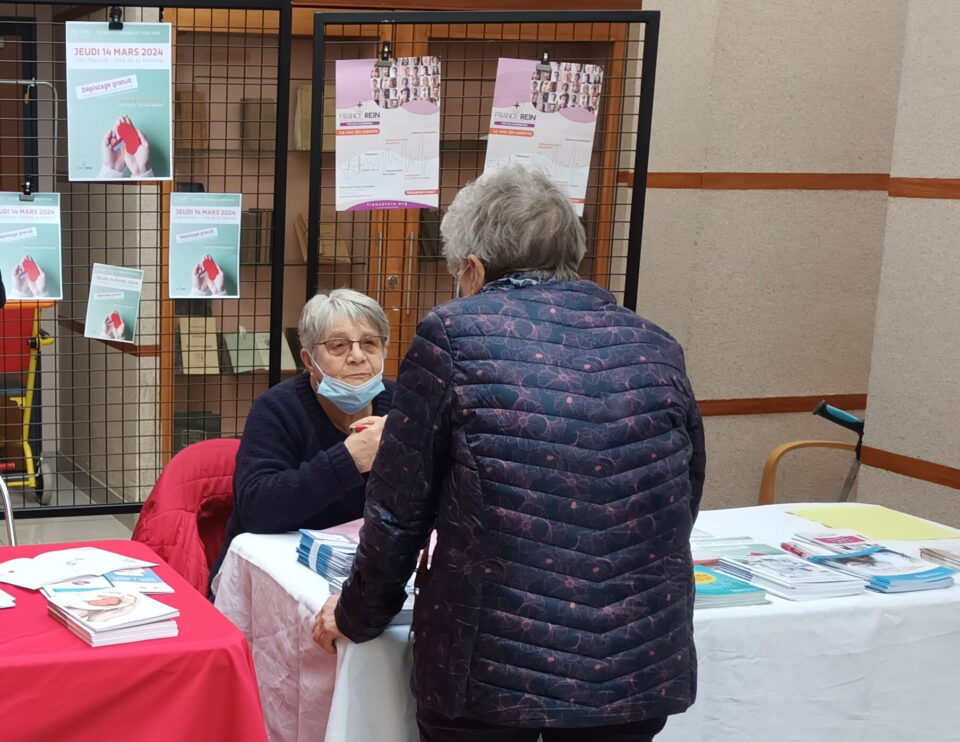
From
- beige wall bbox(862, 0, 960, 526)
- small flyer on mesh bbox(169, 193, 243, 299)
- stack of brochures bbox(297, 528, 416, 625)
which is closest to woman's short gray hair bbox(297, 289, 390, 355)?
small flyer on mesh bbox(169, 193, 243, 299)

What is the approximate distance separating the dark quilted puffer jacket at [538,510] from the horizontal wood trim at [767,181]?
3.12 m

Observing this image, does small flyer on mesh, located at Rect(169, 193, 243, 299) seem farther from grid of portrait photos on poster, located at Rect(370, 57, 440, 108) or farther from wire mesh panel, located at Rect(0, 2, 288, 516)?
grid of portrait photos on poster, located at Rect(370, 57, 440, 108)

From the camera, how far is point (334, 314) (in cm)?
288

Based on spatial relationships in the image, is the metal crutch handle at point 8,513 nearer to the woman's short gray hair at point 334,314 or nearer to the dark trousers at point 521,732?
the woman's short gray hair at point 334,314

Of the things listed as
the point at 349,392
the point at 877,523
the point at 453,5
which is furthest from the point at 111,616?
the point at 453,5

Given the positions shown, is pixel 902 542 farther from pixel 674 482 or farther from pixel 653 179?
pixel 653 179

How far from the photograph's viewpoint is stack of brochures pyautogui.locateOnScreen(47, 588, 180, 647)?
194cm

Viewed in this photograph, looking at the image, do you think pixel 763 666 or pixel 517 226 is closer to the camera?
pixel 517 226

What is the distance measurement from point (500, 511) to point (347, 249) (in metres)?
3.17

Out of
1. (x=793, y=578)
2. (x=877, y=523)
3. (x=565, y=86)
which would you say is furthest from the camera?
(x=565, y=86)

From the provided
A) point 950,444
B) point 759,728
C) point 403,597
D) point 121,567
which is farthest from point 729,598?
point 950,444

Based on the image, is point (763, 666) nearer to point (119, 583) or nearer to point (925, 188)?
point (119, 583)

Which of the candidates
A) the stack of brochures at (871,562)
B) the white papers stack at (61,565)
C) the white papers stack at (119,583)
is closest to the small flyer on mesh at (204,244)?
the white papers stack at (61,565)

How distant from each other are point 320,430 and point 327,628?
831mm
